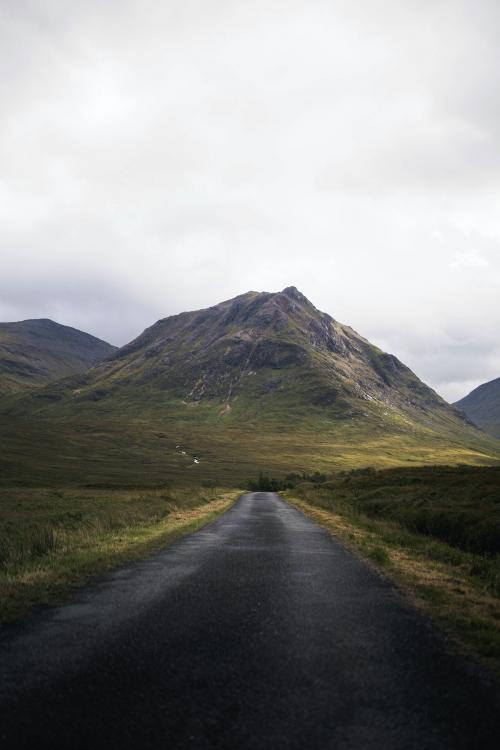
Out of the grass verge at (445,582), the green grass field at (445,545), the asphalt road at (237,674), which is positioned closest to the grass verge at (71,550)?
the asphalt road at (237,674)

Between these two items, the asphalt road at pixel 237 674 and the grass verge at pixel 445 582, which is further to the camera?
the grass verge at pixel 445 582

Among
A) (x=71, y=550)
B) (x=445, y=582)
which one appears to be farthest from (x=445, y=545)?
(x=71, y=550)

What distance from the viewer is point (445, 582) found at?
1519 centimetres

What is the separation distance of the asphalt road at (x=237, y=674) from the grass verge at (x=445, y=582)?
60 cm

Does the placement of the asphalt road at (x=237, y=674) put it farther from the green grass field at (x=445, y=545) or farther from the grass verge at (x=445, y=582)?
the green grass field at (x=445, y=545)

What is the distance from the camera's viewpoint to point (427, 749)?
547 cm

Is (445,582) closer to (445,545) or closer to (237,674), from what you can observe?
(445,545)

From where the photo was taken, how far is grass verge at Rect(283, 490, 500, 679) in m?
9.73

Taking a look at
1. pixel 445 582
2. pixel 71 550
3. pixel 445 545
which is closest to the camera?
pixel 445 582

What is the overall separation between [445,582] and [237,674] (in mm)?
9789

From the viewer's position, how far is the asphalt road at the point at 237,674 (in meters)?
5.78

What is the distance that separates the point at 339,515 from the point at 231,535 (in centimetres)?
1554

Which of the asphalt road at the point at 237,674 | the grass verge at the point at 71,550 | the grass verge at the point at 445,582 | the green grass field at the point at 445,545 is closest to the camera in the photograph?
the asphalt road at the point at 237,674

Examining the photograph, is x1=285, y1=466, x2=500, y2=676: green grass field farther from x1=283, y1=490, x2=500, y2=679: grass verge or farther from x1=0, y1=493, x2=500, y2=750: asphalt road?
x1=0, y1=493, x2=500, y2=750: asphalt road
